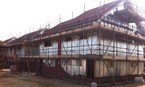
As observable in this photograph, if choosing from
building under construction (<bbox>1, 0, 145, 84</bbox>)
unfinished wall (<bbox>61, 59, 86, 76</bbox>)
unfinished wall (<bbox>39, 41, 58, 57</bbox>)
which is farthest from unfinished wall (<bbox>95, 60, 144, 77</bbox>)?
unfinished wall (<bbox>39, 41, 58, 57</bbox>)

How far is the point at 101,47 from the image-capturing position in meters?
17.3

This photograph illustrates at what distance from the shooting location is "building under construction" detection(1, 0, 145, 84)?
666 inches

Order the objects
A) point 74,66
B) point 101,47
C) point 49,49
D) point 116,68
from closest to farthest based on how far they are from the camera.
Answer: point 101,47, point 116,68, point 74,66, point 49,49

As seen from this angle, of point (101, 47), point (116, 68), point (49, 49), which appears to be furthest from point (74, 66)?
point (49, 49)

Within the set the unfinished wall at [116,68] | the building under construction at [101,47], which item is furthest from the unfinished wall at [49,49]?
the unfinished wall at [116,68]

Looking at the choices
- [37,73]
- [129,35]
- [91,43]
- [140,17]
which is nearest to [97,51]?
[91,43]

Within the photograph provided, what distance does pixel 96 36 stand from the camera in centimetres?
1716

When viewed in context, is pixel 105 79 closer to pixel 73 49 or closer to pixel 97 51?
pixel 97 51

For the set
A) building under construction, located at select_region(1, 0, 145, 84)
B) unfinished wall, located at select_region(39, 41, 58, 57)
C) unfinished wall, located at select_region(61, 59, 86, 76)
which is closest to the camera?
building under construction, located at select_region(1, 0, 145, 84)

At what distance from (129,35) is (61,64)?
7.68 metres

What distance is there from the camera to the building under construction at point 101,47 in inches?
666

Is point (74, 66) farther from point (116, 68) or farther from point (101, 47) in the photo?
point (116, 68)

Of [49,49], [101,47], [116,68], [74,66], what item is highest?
[101,47]

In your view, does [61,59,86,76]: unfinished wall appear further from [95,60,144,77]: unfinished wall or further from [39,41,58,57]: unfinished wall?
[39,41,58,57]: unfinished wall
